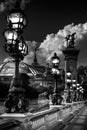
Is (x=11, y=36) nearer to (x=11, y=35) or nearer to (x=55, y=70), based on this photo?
(x=11, y=35)

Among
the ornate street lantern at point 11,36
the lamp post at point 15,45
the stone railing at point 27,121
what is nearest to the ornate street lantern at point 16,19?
the lamp post at point 15,45

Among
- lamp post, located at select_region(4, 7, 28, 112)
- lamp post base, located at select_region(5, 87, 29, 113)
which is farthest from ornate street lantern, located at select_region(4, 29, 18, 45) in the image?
lamp post base, located at select_region(5, 87, 29, 113)

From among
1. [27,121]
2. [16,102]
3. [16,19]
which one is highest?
[16,19]

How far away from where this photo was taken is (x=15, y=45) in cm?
1375

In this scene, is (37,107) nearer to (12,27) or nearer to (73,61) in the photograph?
(12,27)

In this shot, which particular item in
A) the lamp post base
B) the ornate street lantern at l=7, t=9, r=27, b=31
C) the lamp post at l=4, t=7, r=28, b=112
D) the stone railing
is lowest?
the stone railing

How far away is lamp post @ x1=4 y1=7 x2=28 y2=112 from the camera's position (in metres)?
13.3

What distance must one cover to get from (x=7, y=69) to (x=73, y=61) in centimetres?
8075

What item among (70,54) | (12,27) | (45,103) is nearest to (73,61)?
(70,54)

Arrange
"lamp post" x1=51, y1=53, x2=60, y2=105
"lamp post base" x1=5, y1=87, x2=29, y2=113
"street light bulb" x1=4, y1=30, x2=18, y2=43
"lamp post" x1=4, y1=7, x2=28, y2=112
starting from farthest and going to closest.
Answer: "lamp post" x1=51, y1=53, x2=60, y2=105 → "street light bulb" x1=4, y1=30, x2=18, y2=43 → "lamp post" x1=4, y1=7, x2=28, y2=112 → "lamp post base" x1=5, y1=87, x2=29, y2=113

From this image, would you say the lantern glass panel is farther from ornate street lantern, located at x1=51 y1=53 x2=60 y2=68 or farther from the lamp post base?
ornate street lantern, located at x1=51 y1=53 x2=60 y2=68

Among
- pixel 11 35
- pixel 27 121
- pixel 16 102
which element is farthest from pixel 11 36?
pixel 27 121

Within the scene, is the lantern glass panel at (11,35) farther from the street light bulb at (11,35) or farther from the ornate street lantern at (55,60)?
the ornate street lantern at (55,60)

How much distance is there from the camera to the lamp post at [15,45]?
13273mm
